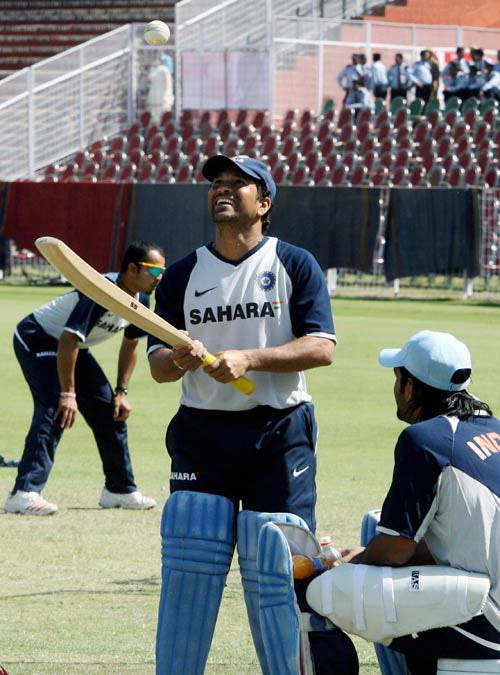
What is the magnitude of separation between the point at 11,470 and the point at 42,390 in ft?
5.68

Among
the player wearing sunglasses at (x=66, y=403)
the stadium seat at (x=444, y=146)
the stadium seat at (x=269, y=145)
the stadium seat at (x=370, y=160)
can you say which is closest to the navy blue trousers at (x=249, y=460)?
the player wearing sunglasses at (x=66, y=403)

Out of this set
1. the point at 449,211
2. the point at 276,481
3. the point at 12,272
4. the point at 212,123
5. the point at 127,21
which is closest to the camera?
the point at 276,481

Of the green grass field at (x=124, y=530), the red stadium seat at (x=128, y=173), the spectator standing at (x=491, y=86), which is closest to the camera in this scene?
the green grass field at (x=124, y=530)

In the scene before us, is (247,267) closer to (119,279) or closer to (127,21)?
(119,279)

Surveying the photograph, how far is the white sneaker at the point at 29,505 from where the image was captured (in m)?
9.37

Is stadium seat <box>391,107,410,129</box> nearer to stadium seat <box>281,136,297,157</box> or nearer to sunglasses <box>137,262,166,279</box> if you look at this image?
stadium seat <box>281,136,297,157</box>

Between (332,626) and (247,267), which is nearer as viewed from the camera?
(332,626)

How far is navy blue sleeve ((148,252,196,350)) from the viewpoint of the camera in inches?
222

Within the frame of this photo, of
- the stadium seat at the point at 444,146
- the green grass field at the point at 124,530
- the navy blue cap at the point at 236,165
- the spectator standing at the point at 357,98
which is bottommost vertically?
the green grass field at the point at 124,530

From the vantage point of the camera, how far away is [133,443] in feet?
40.5

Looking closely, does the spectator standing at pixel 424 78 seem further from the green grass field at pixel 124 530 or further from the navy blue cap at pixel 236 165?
the navy blue cap at pixel 236 165

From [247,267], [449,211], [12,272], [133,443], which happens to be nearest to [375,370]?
[133,443]

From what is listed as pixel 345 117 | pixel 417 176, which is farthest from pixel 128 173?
pixel 417 176

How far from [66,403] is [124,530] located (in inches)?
36.2
